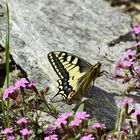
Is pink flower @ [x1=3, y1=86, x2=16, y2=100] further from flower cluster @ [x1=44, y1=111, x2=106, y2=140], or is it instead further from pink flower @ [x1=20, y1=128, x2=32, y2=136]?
flower cluster @ [x1=44, y1=111, x2=106, y2=140]

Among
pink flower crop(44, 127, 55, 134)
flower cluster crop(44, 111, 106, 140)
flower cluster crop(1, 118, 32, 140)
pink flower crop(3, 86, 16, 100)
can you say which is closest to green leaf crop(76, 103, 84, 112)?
flower cluster crop(44, 111, 106, 140)

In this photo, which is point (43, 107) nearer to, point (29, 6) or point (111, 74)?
point (111, 74)

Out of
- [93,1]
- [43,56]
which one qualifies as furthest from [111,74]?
[93,1]

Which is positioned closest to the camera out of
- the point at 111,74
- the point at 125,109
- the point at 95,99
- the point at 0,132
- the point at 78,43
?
the point at 125,109

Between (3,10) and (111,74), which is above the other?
(3,10)

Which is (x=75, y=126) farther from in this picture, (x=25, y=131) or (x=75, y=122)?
(x=25, y=131)

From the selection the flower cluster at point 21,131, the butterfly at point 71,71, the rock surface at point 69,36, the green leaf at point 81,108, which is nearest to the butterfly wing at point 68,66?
the butterfly at point 71,71

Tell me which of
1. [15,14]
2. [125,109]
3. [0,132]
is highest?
[15,14]
